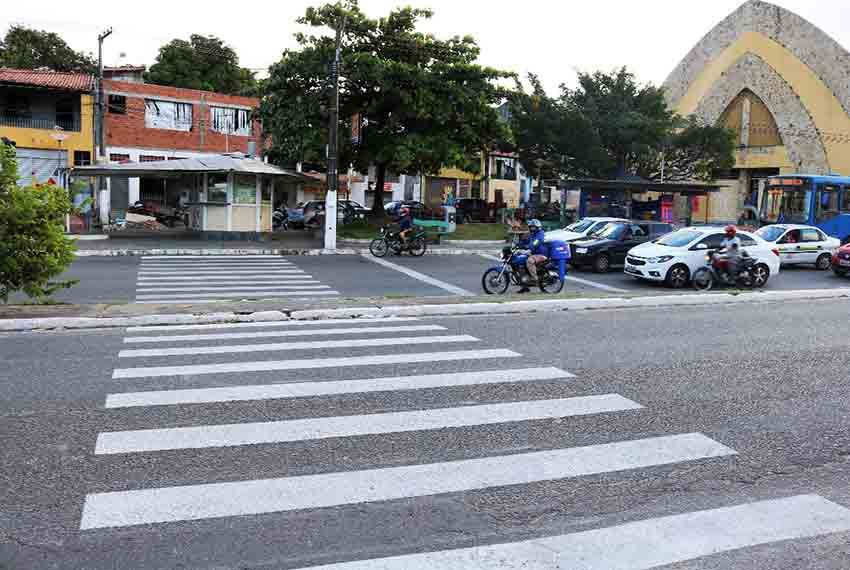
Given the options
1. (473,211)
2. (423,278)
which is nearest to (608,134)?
(473,211)

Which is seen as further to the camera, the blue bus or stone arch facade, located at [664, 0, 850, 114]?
stone arch facade, located at [664, 0, 850, 114]

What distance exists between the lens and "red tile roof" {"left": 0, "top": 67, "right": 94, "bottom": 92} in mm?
38500

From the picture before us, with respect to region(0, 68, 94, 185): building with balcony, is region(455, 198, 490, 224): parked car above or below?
below

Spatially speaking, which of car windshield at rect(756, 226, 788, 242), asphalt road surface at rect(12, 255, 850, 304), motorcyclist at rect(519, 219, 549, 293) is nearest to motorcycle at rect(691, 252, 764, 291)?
asphalt road surface at rect(12, 255, 850, 304)

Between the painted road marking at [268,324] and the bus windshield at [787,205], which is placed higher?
the bus windshield at [787,205]

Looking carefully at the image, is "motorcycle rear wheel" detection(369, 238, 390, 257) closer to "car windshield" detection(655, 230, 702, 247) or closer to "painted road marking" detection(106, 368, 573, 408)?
"car windshield" detection(655, 230, 702, 247)

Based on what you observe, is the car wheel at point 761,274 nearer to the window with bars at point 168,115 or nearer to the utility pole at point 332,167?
the utility pole at point 332,167

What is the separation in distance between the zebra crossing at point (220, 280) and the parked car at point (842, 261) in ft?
50.2

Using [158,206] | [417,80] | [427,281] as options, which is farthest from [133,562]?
[158,206]

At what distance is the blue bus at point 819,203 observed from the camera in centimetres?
2944

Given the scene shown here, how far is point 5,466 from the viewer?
5191mm

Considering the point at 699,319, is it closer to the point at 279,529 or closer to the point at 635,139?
the point at 279,529

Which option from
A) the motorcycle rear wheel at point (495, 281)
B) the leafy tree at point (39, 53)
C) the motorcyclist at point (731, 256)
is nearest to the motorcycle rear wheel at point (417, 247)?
the motorcycle rear wheel at point (495, 281)

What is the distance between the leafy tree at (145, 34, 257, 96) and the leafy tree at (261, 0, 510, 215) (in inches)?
878
